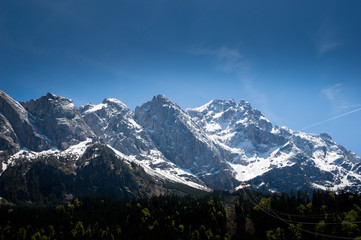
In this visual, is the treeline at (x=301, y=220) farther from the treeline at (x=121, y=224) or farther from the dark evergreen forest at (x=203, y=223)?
the treeline at (x=121, y=224)

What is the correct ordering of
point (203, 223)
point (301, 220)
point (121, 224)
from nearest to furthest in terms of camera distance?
point (301, 220)
point (203, 223)
point (121, 224)

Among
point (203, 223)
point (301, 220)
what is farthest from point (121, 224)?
point (301, 220)

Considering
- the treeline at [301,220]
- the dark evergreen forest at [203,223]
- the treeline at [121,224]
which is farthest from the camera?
the treeline at [121,224]

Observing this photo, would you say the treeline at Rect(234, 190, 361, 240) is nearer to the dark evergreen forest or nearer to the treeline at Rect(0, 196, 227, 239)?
the dark evergreen forest

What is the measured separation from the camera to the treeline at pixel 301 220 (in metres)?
102

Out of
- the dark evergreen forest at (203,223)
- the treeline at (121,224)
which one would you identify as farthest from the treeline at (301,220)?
the treeline at (121,224)

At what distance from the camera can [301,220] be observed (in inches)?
4577

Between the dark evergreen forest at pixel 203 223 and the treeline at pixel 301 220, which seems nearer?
the treeline at pixel 301 220

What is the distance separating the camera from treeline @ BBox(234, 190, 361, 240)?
101819 mm

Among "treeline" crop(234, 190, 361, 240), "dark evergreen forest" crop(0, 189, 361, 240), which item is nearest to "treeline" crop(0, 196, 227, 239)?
"dark evergreen forest" crop(0, 189, 361, 240)

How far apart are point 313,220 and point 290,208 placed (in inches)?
541

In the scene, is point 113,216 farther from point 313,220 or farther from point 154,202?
point 313,220

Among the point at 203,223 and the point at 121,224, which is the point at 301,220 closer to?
the point at 203,223

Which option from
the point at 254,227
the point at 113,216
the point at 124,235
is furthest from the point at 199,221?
the point at 113,216
